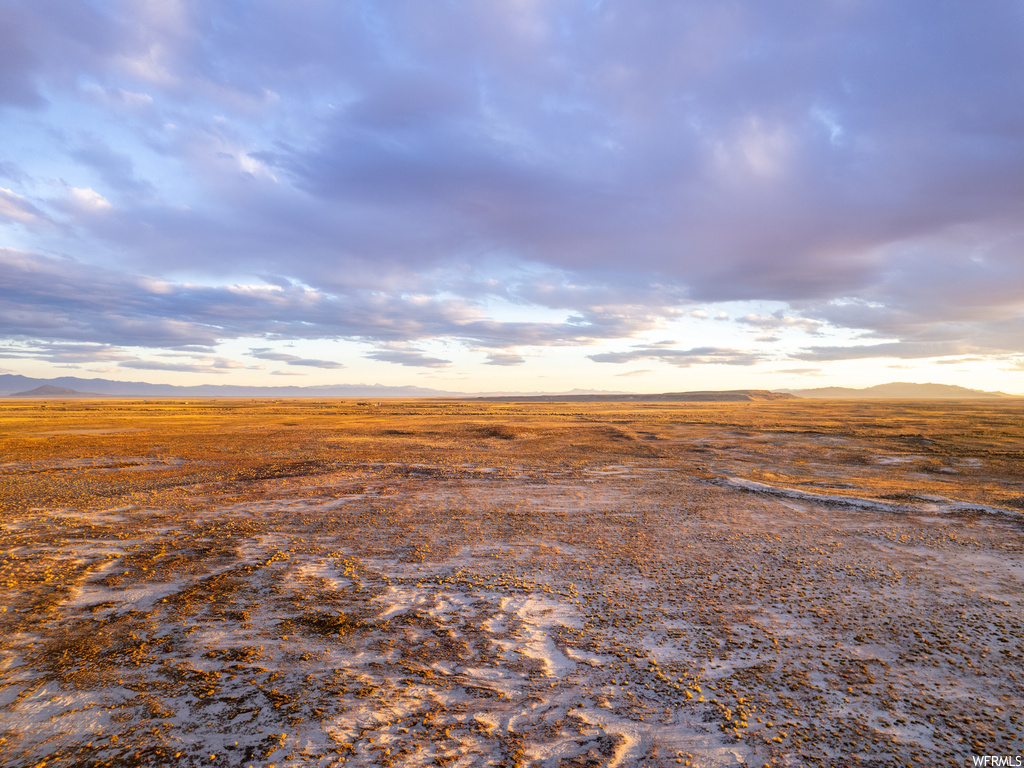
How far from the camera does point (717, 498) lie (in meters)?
17.1

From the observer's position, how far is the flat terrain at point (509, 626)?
539cm

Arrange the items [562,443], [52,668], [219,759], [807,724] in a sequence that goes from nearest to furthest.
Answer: [219,759], [807,724], [52,668], [562,443]

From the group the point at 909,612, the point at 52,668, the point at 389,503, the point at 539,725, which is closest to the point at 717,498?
the point at 909,612

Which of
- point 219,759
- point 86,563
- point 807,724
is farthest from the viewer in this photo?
point 86,563

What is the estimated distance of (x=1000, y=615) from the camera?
324 inches

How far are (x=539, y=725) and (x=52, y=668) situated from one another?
21.9 feet

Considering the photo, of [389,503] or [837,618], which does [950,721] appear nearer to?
[837,618]

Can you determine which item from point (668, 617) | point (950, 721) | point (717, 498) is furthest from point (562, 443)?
point (950, 721)

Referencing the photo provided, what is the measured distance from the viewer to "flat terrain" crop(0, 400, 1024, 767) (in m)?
5.39

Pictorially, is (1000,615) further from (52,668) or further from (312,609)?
(52,668)

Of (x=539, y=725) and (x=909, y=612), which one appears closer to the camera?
(x=539, y=725)

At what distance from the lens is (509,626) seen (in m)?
8.03

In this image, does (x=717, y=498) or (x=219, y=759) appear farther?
(x=717, y=498)

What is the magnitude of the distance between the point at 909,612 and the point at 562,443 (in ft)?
83.5
